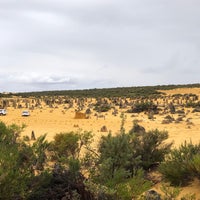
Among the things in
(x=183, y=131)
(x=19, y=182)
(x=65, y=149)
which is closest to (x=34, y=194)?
(x=19, y=182)

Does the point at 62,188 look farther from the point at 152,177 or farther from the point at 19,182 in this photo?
the point at 152,177

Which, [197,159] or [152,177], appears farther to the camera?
[152,177]

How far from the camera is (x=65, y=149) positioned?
12.2 meters

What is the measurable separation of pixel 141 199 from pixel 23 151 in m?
2.74

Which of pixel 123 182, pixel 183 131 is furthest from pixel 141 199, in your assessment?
pixel 183 131

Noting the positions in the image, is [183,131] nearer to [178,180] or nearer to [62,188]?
[178,180]

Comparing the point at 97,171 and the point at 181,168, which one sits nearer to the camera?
the point at 97,171

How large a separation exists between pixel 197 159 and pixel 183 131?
11.1 meters

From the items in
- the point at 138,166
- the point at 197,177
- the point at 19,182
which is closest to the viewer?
the point at 19,182

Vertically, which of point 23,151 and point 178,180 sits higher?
point 23,151

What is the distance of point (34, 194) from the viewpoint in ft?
24.8

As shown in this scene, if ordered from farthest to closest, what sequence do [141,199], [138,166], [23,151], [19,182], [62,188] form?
[138,166]
[23,151]
[62,188]
[141,199]
[19,182]

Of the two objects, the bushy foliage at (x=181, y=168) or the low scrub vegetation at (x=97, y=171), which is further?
the bushy foliage at (x=181, y=168)

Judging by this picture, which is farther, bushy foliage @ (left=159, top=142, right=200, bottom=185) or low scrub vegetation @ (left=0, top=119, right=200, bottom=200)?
bushy foliage @ (left=159, top=142, right=200, bottom=185)
